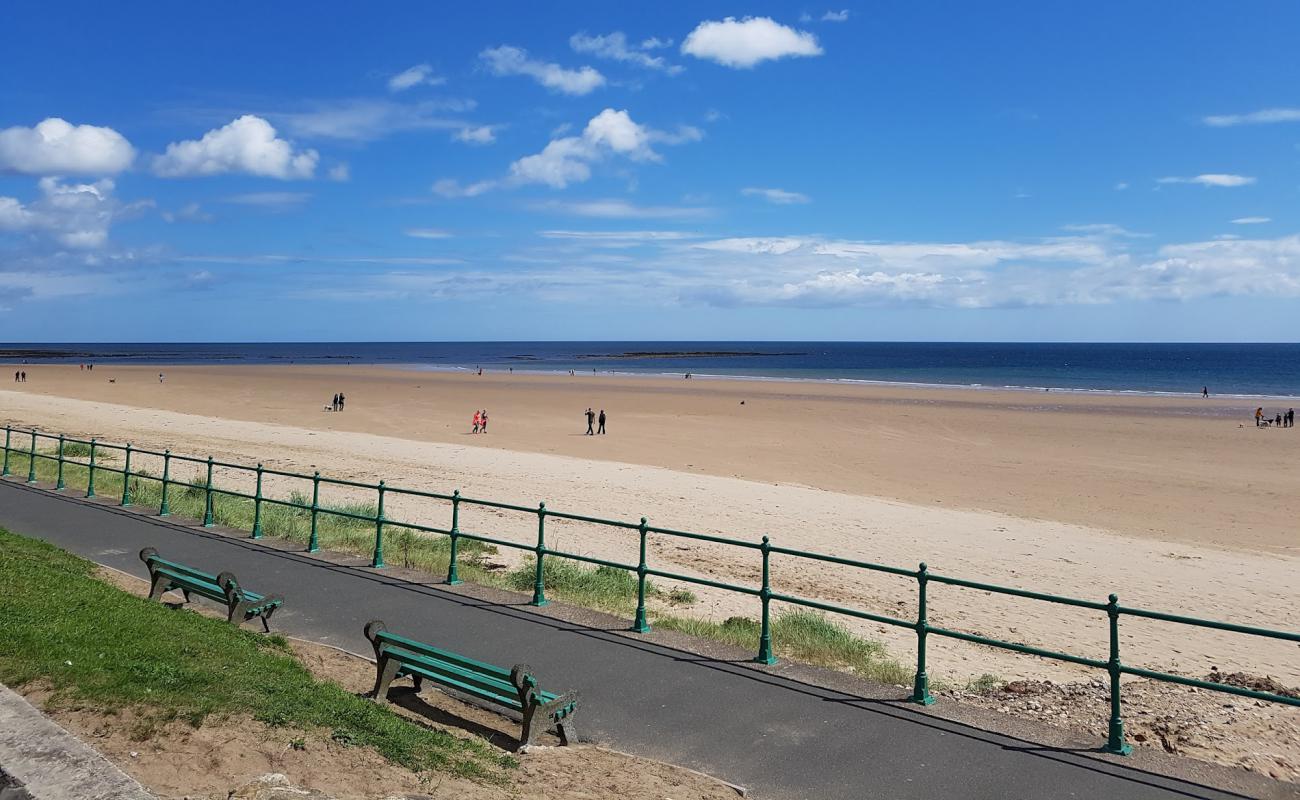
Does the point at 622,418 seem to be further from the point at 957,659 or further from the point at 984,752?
the point at 984,752

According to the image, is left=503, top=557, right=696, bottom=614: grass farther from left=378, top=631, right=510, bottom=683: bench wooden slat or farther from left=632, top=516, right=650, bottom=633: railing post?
left=378, top=631, right=510, bottom=683: bench wooden slat

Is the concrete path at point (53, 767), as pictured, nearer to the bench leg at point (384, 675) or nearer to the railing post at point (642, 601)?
the bench leg at point (384, 675)

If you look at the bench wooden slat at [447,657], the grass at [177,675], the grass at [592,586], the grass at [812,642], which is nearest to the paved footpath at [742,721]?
the bench wooden slat at [447,657]

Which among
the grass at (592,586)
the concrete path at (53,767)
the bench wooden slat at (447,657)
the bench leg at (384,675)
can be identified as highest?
the concrete path at (53,767)

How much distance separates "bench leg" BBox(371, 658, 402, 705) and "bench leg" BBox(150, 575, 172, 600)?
356cm

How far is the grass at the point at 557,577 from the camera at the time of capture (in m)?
9.58

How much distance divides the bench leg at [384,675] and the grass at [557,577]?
10.4ft

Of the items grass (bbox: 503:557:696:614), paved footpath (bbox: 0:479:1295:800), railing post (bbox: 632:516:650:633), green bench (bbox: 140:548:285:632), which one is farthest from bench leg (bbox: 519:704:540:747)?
grass (bbox: 503:557:696:614)

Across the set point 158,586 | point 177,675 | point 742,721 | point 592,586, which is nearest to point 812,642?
point 742,721

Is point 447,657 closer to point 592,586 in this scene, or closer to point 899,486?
point 592,586

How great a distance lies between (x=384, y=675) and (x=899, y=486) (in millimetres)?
20759

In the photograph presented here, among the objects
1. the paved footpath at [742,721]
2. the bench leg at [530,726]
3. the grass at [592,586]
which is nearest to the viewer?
the paved footpath at [742,721]

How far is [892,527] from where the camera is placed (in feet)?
62.7

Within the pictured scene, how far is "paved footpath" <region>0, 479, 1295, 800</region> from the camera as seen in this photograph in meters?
6.15
